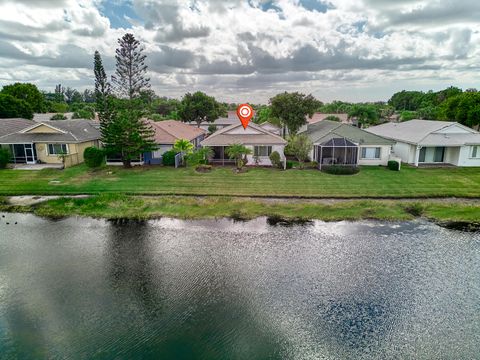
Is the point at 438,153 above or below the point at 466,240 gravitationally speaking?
above

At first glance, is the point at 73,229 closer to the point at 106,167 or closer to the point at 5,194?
the point at 5,194

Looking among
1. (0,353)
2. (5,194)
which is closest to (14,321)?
(0,353)

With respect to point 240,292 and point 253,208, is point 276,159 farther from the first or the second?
point 240,292

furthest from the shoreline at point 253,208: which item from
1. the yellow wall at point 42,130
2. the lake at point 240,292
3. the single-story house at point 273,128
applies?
the single-story house at point 273,128

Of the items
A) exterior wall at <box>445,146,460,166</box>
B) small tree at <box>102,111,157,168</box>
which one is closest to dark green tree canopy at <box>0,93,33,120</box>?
small tree at <box>102,111,157,168</box>

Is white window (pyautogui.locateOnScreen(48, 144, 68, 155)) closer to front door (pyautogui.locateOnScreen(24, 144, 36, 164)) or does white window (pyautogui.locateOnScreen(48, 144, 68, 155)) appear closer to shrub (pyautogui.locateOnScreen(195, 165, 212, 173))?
front door (pyautogui.locateOnScreen(24, 144, 36, 164))

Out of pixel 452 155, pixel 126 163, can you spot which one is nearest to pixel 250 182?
pixel 126 163
